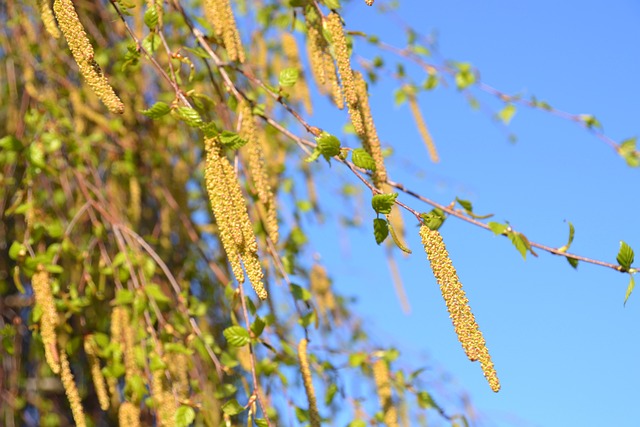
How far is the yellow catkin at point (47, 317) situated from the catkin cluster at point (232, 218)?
0.64 m

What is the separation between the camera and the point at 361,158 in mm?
1254

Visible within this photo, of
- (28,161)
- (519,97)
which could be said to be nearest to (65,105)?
(28,161)

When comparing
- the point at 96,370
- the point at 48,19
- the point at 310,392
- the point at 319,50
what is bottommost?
the point at 310,392

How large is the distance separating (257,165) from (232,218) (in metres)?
0.24

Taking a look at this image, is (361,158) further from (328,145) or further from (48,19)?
(48,19)

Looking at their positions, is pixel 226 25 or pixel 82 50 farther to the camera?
pixel 226 25

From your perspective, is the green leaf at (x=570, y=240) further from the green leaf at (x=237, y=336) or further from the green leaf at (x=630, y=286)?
the green leaf at (x=237, y=336)

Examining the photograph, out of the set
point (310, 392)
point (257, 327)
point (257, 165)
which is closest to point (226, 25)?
point (257, 165)

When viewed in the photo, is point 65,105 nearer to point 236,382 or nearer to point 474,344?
point 236,382

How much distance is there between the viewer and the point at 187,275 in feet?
8.57

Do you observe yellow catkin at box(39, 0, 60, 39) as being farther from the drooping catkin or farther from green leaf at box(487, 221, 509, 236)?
green leaf at box(487, 221, 509, 236)

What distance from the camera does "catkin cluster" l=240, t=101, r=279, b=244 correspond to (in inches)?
54.4

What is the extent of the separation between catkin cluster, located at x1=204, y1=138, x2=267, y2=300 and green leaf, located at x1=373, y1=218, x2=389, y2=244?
17 centimetres

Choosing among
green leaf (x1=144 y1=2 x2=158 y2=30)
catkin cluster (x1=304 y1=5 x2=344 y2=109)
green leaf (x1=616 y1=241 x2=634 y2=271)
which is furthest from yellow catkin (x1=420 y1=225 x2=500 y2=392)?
green leaf (x1=144 y1=2 x2=158 y2=30)
